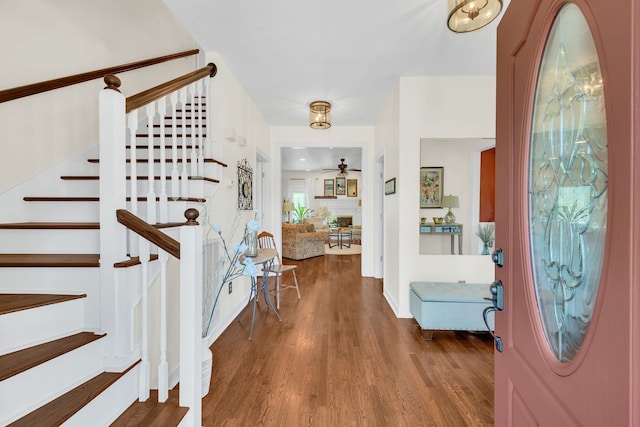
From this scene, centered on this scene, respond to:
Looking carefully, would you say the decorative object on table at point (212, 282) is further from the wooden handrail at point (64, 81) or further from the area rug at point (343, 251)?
the area rug at point (343, 251)

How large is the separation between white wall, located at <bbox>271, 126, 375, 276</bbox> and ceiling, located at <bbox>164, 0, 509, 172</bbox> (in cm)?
129

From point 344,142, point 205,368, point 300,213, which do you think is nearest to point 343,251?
point 300,213

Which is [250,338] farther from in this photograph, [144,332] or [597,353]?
[597,353]

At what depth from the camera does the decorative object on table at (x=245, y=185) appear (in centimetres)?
339

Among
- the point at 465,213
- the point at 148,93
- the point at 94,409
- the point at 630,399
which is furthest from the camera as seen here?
the point at 465,213

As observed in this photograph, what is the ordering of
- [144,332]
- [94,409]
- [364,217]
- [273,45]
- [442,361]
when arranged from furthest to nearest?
[364,217], [273,45], [442,361], [144,332], [94,409]

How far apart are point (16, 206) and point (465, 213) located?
3729 millimetres

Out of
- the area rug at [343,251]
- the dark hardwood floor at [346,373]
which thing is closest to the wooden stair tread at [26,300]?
the dark hardwood floor at [346,373]

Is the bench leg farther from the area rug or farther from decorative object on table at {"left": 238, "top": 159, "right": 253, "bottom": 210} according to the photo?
the area rug

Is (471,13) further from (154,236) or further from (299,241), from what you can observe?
(299,241)

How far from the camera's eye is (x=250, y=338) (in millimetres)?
2715

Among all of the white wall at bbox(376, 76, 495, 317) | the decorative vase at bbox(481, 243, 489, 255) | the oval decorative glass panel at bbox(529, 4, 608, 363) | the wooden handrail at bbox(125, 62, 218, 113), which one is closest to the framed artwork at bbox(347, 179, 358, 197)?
the white wall at bbox(376, 76, 495, 317)

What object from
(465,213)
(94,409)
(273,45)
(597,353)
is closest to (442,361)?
(465,213)

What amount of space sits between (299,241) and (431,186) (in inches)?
156
